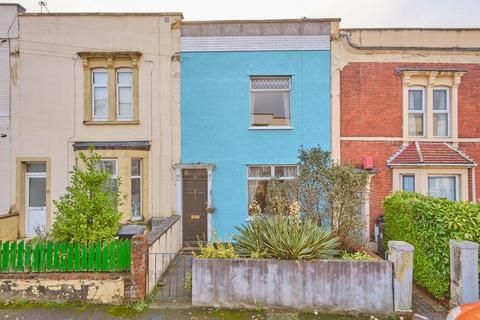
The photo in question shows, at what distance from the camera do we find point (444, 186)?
11.0 m

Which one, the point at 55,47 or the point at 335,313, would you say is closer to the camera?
the point at 335,313

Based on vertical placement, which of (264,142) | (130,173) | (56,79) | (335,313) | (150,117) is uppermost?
(56,79)

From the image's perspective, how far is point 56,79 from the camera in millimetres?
11070

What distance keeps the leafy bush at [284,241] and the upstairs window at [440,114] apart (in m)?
7.33

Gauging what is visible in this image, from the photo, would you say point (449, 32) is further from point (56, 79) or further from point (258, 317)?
point (56, 79)

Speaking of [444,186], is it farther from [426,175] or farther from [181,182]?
[181,182]

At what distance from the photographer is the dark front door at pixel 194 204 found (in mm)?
10859

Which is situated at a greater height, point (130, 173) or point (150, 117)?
point (150, 117)

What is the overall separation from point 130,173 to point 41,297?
5.10 metres

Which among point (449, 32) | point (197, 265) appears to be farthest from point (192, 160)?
point (449, 32)

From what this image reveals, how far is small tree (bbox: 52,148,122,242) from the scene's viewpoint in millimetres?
6457

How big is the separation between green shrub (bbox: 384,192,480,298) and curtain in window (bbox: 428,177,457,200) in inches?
180

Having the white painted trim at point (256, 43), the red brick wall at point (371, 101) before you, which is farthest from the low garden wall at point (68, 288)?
the red brick wall at point (371, 101)

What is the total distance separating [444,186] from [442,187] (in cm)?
8
